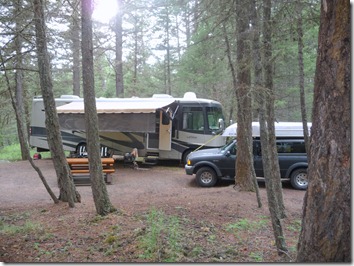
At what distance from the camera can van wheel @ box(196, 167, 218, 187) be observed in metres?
10.3

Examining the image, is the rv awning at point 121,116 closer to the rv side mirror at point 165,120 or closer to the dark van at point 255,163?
the rv side mirror at point 165,120

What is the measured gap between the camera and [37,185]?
33.6 ft

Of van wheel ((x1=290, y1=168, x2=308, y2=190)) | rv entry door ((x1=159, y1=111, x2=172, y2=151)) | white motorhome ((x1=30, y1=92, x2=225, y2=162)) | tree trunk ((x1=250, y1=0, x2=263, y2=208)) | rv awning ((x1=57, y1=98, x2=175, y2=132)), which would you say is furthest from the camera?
rv entry door ((x1=159, y1=111, x2=172, y2=151))

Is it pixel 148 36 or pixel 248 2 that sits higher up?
pixel 148 36

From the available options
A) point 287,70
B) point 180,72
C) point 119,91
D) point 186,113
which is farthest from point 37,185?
point 287,70

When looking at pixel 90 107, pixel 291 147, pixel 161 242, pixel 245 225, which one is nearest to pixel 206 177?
pixel 291 147

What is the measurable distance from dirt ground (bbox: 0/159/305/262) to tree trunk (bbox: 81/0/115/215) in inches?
18.7

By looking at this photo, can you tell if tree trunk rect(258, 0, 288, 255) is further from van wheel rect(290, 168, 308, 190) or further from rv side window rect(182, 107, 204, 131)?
rv side window rect(182, 107, 204, 131)

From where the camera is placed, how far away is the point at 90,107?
5434 mm

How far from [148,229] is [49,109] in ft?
11.2

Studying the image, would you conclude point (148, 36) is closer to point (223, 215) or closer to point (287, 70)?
point (287, 70)

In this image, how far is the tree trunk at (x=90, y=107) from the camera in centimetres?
538

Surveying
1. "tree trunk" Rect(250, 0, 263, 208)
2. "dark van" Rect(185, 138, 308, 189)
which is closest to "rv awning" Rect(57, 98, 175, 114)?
"dark van" Rect(185, 138, 308, 189)

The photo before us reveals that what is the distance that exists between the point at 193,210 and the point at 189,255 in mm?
2555
